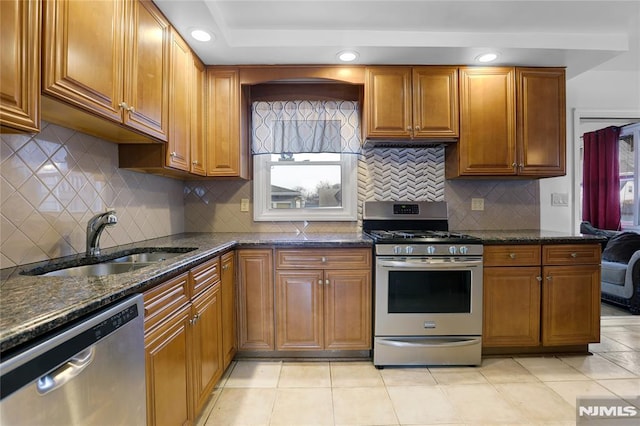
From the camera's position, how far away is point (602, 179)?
5223mm

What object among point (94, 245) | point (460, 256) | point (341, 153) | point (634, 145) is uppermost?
point (634, 145)

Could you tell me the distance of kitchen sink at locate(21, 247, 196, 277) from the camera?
4.43 feet

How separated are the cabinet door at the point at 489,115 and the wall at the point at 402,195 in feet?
→ 1.18

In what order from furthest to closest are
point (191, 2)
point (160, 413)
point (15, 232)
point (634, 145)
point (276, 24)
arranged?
point (634, 145) < point (276, 24) < point (191, 2) < point (15, 232) < point (160, 413)

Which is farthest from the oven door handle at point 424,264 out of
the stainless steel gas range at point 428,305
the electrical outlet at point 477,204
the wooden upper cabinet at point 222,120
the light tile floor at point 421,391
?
the wooden upper cabinet at point 222,120

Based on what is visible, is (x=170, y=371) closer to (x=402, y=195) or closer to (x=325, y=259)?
(x=325, y=259)

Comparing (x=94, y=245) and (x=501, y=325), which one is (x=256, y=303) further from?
(x=501, y=325)

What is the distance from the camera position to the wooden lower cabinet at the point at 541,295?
2.27m

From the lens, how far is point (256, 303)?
2256 millimetres

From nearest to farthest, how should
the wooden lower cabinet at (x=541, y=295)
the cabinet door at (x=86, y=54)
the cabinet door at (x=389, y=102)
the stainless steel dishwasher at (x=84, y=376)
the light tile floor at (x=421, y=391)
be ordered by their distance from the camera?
the stainless steel dishwasher at (x=84, y=376)
the cabinet door at (x=86, y=54)
the light tile floor at (x=421, y=391)
the wooden lower cabinet at (x=541, y=295)
the cabinet door at (x=389, y=102)

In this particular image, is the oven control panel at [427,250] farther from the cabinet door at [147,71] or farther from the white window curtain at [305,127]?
the cabinet door at [147,71]

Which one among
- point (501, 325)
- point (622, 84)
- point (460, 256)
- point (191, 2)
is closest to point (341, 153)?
point (460, 256)

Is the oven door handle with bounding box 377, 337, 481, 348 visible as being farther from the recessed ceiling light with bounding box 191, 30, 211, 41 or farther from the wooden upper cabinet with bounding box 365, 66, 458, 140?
the recessed ceiling light with bounding box 191, 30, 211, 41

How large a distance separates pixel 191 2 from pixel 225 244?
144 centimetres
